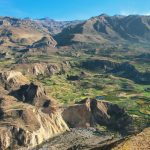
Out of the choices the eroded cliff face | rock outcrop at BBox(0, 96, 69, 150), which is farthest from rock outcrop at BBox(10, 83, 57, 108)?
rock outcrop at BBox(0, 96, 69, 150)

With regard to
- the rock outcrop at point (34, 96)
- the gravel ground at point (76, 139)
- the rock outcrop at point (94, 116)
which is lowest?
the gravel ground at point (76, 139)

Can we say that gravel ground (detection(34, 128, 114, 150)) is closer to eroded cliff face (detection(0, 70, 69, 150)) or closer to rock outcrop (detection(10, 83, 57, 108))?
eroded cliff face (detection(0, 70, 69, 150))

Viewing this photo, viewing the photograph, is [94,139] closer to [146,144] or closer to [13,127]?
[13,127]

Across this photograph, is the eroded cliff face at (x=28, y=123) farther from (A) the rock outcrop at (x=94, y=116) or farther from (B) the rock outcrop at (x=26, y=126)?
(A) the rock outcrop at (x=94, y=116)

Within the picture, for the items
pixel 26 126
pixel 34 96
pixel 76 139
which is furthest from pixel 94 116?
pixel 34 96

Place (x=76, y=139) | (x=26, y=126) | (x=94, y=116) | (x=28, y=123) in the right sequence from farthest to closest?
1. (x=94, y=116)
2. (x=28, y=123)
3. (x=76, y=139)
4. (x=26, y=126)

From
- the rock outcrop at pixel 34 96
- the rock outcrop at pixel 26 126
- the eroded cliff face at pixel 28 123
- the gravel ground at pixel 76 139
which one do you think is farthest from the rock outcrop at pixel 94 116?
the rock outcrop at pixel 34 96

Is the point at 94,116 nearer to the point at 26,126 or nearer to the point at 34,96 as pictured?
the point at 26,126
